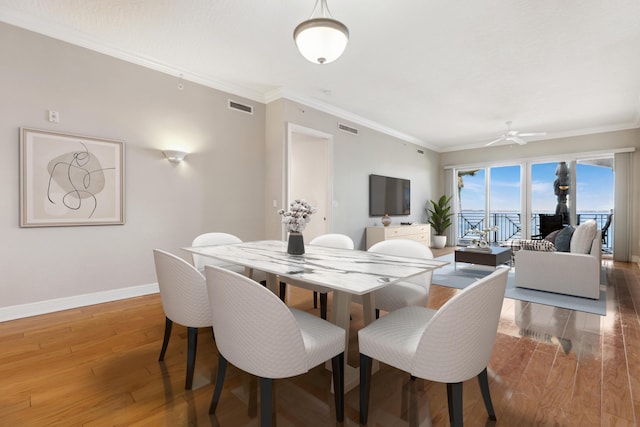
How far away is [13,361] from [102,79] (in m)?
2.64

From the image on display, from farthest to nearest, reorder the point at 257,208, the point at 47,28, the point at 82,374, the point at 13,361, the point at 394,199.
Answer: the point at 394,199 < the point at 257,208 < the point at 47,28 < the point at 13,361 < the point at 82,374

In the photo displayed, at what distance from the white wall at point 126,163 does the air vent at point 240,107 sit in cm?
7

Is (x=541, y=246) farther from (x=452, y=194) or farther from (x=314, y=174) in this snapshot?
(x=452, y=194)

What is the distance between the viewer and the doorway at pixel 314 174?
16.4 ft

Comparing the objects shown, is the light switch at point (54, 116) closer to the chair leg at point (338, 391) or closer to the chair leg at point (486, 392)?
the chair leg at point (338, 391)

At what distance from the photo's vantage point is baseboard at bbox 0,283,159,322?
106 inches

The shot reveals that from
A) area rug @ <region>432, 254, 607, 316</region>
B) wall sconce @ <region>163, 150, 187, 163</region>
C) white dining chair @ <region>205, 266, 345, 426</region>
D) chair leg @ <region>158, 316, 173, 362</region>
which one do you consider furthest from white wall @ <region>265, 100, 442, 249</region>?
white dining chair @ <region>205, 266, 345, 426</region>

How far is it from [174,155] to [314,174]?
2415mm

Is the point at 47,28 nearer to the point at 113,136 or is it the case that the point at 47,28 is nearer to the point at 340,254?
the point at 113,136

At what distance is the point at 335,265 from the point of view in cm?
171

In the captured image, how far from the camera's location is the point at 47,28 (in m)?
2.78

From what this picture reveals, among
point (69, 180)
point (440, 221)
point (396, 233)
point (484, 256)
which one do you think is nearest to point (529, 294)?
point (484, 256)

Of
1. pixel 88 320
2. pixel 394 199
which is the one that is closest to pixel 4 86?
pixel 88 320

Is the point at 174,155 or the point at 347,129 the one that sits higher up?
the point at 347,129
